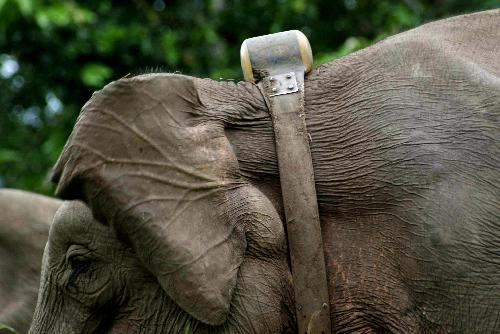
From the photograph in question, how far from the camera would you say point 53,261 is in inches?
134

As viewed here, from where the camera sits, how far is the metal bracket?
10.7ft

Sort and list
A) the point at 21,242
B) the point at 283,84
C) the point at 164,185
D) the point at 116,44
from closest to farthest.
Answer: the point at 164,185, the point at 283,84, the point at 21,242, the point at 116,44

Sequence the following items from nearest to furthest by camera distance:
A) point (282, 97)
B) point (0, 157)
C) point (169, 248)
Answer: point (169, 248), point (282, 97), point (0, 157)

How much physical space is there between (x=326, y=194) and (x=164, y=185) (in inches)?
17.6

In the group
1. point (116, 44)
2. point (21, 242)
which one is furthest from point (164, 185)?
point (116, 44)

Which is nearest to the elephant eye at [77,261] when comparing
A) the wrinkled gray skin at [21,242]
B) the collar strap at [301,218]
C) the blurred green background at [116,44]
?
the collar strap at [301,218]

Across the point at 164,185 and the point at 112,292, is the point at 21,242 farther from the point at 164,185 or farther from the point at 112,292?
the point at 164,185

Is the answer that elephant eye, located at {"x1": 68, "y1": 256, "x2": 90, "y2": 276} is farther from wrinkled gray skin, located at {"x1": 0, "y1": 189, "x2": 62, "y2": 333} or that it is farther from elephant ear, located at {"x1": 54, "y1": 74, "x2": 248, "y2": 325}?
wrinkled gray skin, located at {"x1": 0, "y1": 189, "x2": 62, "y2": 333}

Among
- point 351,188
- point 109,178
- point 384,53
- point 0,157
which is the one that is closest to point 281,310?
point 351,188

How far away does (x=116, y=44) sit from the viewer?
355 inches

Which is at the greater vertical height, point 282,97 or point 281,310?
point 282,97

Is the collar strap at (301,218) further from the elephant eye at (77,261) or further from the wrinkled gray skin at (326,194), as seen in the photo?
the elephant eye at (77,261)

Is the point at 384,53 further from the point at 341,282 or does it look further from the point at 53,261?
the point at 53,261

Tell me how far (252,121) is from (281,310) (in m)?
0.54
